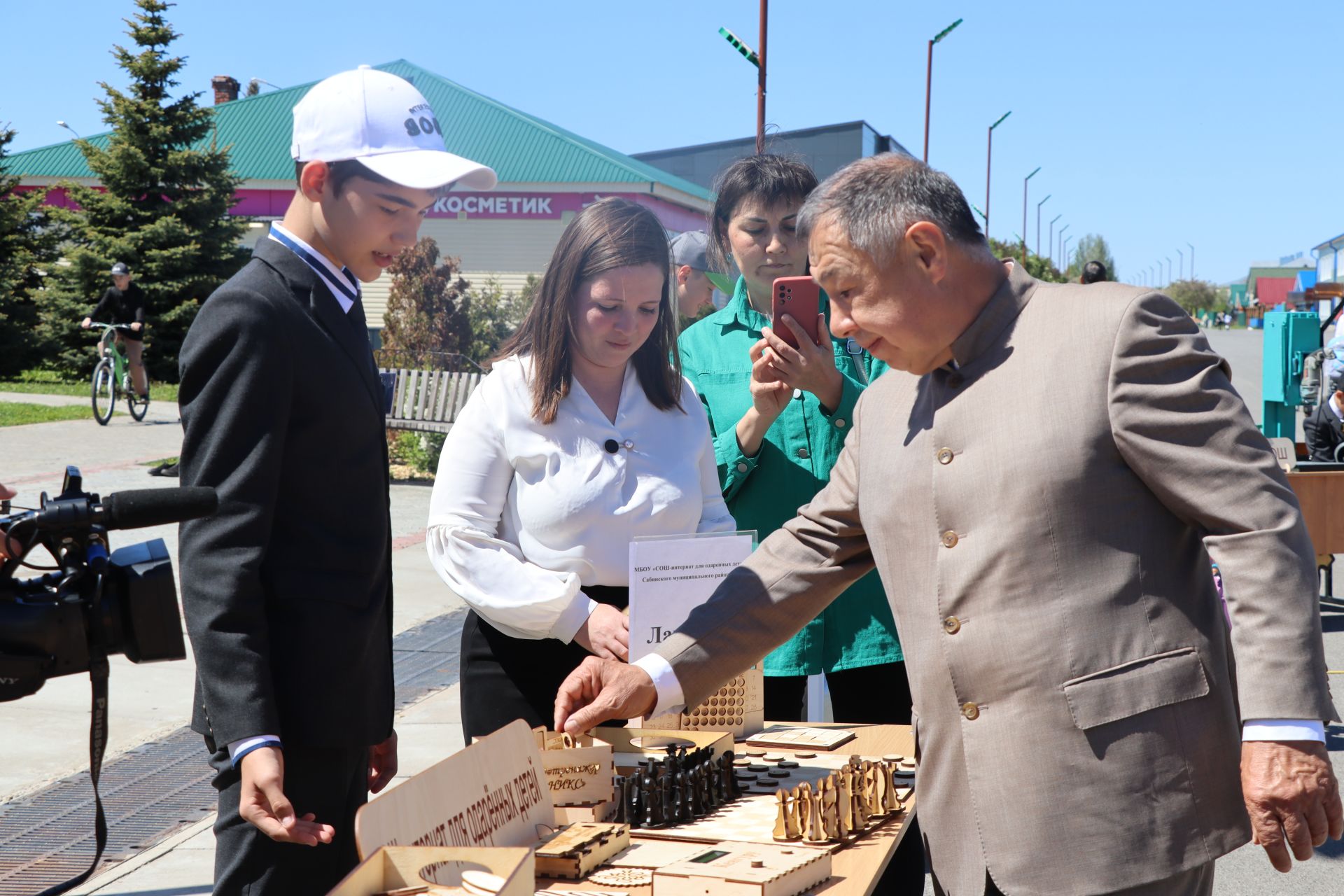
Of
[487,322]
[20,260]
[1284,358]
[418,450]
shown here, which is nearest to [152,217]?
[20,260]

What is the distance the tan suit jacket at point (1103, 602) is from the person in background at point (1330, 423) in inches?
367

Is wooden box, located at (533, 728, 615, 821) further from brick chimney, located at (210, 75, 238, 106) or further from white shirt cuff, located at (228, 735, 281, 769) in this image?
brick chimney, located at (210, 75, 238, 106)

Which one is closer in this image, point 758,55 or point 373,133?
point 373,133

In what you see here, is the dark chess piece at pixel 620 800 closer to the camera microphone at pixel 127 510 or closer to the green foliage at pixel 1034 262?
the camera microphone at pixel 127 510

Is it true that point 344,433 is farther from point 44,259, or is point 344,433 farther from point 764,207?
point 44,259

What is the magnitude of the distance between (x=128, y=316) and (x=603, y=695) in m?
18.6

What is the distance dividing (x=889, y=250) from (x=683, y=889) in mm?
1100

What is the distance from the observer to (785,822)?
2311 mm

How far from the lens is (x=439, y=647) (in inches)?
309

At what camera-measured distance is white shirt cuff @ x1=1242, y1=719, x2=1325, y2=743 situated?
75.0 inches

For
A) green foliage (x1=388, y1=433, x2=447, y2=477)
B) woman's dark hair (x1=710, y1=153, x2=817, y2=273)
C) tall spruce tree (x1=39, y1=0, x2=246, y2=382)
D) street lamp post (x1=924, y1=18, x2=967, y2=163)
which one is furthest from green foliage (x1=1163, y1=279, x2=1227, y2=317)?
woman's dark hair (x1=710, y1=153, x2=817, y2=273)

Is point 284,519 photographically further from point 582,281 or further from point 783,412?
point 783,412

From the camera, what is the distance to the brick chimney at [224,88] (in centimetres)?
4216

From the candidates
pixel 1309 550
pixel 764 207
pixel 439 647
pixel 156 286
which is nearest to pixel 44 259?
pixel 156 286
